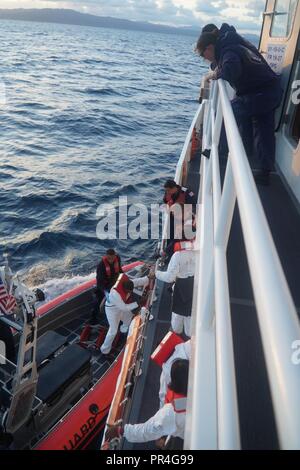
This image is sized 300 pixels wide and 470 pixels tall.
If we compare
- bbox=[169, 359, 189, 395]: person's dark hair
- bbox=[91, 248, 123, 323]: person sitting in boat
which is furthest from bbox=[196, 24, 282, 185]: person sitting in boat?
bbox=[91, 248, 123, 323]: person sitting in boat

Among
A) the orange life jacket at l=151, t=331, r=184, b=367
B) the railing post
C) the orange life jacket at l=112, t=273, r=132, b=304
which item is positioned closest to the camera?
the railing post

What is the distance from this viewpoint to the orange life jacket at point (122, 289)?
21.6ft

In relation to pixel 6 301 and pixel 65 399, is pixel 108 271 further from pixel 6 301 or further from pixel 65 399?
pixel 6 301

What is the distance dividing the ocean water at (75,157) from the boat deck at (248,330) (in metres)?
7.22

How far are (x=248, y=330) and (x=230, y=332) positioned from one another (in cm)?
133

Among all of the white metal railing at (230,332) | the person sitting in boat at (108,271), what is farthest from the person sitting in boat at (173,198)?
the white metal railing at (230,332)

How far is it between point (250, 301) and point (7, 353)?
437 centimetres

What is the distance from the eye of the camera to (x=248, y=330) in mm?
2680

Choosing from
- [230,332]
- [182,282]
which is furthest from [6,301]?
[230,332]

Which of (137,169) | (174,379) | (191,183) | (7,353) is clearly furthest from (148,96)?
(174,379)

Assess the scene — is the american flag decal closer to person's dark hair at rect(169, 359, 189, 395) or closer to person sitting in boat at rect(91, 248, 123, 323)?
person's dark hair at rect(169, 359, 189, 395)

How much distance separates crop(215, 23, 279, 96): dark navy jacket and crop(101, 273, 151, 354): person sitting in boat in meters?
3.27

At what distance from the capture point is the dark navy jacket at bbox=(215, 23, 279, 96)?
3.89 m

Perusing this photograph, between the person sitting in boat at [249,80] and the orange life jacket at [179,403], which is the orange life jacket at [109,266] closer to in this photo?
the person sitting in boat at [249,80]
